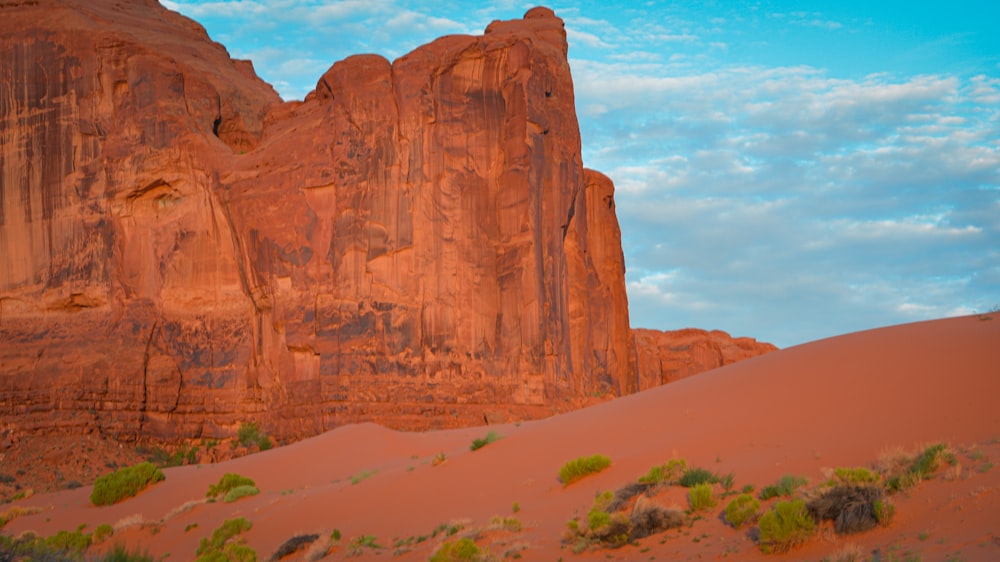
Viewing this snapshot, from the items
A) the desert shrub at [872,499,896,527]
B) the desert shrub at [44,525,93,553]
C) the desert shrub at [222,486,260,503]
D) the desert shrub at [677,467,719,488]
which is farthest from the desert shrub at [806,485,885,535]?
the desert shrub at [222,486,260,503]

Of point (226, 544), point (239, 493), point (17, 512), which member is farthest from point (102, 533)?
point (17, 512)

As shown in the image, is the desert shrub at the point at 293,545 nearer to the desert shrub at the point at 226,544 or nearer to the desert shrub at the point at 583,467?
the desert shrub at the point at 226,544

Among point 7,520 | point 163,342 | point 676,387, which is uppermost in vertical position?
point 163,342

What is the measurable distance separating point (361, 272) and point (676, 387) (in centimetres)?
2760

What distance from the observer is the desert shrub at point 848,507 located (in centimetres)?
1226

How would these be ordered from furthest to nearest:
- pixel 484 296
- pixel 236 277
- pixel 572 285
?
pixel 572 285 < pixel 236 277 < pixel 484 296

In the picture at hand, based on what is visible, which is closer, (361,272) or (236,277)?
(361,272)

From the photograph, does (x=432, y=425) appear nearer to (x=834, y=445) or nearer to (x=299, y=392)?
(x=299, y=392)

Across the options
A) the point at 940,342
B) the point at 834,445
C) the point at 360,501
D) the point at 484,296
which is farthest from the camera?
the point at 484,296

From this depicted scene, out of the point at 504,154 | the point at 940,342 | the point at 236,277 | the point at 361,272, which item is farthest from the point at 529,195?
the point at 940,342

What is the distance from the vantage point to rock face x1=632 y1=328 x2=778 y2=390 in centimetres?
9244

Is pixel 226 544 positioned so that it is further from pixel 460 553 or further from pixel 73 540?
pixel 460 553

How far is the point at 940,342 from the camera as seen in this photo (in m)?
18.0

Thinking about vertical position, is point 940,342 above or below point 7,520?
above
